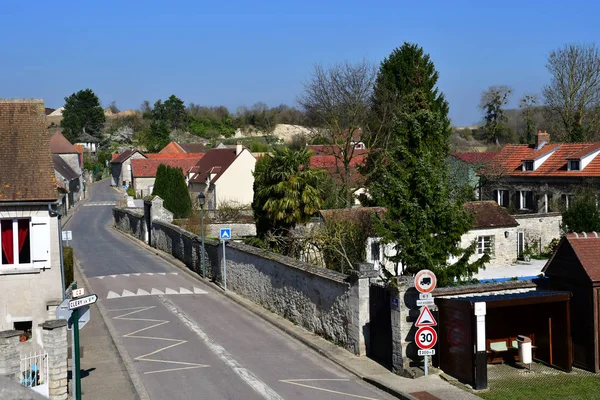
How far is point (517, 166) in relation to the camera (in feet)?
159

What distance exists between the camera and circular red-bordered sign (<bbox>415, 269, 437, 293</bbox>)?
14.4m

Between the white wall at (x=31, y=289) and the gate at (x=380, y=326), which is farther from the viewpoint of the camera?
the white wall at (x=31, y=289)

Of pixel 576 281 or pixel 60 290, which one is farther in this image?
pixel 60 290

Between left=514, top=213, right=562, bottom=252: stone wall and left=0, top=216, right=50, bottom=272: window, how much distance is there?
85.2ft

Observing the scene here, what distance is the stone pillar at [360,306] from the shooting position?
15922 mm

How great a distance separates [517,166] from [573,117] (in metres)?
11.5

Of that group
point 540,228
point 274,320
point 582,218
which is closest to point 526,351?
point 274,320

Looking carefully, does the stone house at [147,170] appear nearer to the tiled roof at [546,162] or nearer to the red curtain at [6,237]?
the tiled roof at [546,162]

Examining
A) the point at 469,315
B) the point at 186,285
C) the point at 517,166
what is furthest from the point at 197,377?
the point at 517,166

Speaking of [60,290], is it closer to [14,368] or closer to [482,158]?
[14,368]

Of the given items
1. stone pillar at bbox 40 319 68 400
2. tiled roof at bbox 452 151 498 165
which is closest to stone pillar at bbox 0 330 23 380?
stone pillar at bbox 40 319 68 400

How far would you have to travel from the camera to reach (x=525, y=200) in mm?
47000

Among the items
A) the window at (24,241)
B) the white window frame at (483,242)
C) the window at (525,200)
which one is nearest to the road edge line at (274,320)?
the window at (24,241)

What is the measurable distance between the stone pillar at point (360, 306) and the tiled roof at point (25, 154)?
8207mm
